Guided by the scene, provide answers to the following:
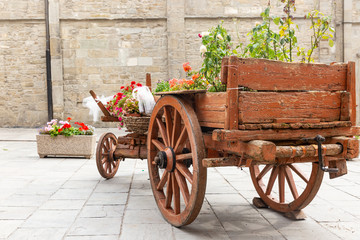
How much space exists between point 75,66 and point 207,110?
10.5m

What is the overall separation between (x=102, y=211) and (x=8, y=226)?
816 millimetres

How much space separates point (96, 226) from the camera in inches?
118

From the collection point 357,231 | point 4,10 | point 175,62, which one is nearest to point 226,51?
point 357,231

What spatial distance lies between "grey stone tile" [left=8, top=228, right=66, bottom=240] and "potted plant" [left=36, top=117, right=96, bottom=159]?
3741 mm

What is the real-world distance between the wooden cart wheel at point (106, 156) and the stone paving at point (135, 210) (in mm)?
130

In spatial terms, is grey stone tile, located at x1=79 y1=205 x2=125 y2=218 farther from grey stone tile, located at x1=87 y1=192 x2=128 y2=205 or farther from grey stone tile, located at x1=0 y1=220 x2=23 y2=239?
grey stone tile, located at x1=0 y1=220 x2=23 y2=239

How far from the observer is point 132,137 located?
4.39m

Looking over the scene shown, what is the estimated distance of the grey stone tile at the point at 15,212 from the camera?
3.24 meters

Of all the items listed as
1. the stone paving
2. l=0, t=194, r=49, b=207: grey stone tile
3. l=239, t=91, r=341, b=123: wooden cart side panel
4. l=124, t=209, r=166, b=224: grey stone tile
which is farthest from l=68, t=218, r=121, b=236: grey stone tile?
l=239, t=91, r=341, b=123: wooden cart side panel

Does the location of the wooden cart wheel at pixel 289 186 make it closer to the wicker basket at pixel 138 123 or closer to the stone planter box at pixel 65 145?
the wicker basket at pixel 138 123

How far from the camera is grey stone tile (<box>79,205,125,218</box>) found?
3.30m

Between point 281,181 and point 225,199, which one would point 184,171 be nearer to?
point 281,181

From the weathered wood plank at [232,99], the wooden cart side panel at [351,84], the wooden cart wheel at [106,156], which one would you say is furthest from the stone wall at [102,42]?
the weathered wood plank at [232,99]

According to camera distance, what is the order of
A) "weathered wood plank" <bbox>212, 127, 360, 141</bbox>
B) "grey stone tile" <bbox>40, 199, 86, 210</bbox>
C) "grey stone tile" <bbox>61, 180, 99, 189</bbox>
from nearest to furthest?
"weathered wood plank" <bbox>212, 127, 360, 141</bbox> → "grey stone tile" <bbox>40, 199, 86, 210</bbox> → "grey stone tile" <bbox>61, 180, 99, 189</bbox>
